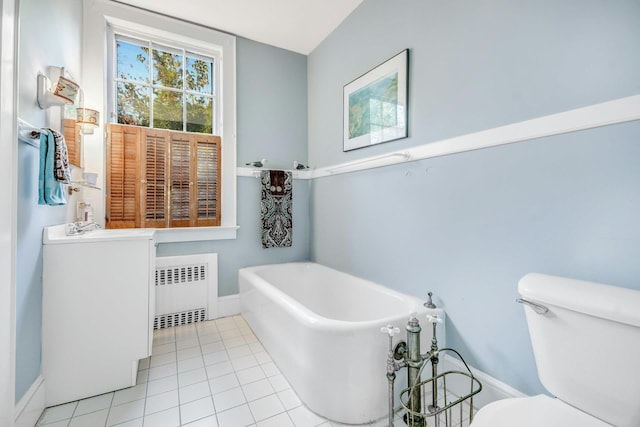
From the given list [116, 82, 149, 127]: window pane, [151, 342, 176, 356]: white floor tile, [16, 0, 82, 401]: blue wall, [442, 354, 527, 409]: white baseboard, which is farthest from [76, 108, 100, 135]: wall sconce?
[442, 354, 527, 409]: white baseboard

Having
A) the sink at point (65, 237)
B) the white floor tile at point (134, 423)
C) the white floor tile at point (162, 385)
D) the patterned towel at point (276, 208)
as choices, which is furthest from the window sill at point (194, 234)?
the white floor tile at point (134, 423)

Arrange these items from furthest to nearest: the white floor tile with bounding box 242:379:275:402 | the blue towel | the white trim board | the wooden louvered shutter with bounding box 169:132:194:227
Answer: the wooden louvered shutter with bounding box 169:132:194:227 → the white floor tile with bounding box 242:379:275:402 → the blue towel → the white trim board

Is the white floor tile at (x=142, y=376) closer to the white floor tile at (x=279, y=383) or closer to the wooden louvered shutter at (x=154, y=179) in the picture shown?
the white floor tile at (x=279, y=383)

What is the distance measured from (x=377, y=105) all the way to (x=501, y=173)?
1057 mm

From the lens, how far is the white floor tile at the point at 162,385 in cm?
159

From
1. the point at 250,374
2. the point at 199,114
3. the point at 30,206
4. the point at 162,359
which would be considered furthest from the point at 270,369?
the point at 199,114

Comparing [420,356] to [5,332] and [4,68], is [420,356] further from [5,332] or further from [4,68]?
[4,68]

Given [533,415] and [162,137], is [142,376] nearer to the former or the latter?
[162,137]

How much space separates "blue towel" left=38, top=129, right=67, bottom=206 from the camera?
132 centimetres

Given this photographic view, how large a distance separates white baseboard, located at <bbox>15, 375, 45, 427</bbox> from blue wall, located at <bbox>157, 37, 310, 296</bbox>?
126 centimetres

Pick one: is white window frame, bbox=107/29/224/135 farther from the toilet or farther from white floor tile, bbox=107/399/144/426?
the toilet

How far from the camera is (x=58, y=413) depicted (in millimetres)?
1415

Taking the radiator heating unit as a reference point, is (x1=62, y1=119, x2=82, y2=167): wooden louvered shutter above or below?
above

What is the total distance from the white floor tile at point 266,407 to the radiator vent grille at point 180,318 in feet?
4.24
